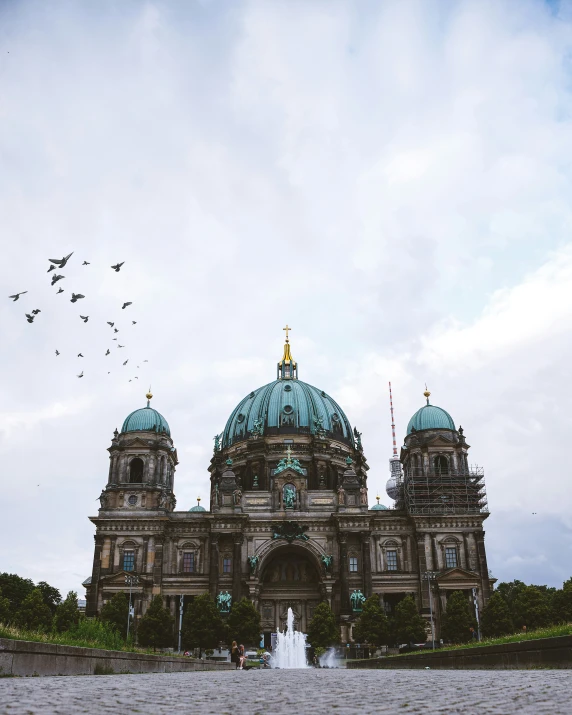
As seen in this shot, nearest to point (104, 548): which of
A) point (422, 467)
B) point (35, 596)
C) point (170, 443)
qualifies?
point (35, 596)

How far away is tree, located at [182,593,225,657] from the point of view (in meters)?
65.4

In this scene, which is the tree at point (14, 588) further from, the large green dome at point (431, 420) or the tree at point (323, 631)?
the large green dome at point (431, 420)

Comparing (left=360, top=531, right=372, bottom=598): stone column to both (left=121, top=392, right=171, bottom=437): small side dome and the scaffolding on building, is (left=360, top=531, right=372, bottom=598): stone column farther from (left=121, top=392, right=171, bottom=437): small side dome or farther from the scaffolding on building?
(left=121, top=392, right=171, bottom=437): small side dome

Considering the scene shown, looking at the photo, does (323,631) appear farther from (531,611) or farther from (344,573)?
(531,611)

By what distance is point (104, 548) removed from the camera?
75.6 m

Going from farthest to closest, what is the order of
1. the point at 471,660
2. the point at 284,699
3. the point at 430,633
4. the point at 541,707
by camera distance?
1. the point at 430,633
2. the point at 471,660
3. the point at 284,699
4. the point at 541,707

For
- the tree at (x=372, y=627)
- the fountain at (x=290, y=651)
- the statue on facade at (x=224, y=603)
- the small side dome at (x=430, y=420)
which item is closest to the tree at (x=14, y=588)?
the statue on facade at (x=224, y=603)

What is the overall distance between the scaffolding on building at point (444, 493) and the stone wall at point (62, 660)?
5801cm

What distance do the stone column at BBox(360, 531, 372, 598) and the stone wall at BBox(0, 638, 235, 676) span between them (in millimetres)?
51288

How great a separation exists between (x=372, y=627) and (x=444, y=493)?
2013cm

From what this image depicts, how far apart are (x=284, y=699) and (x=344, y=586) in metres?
66.5

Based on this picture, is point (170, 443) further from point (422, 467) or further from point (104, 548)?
point (422, 467)

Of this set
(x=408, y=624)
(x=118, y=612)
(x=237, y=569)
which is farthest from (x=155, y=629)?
(x=408, y=624)

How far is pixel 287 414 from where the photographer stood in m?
90.8
